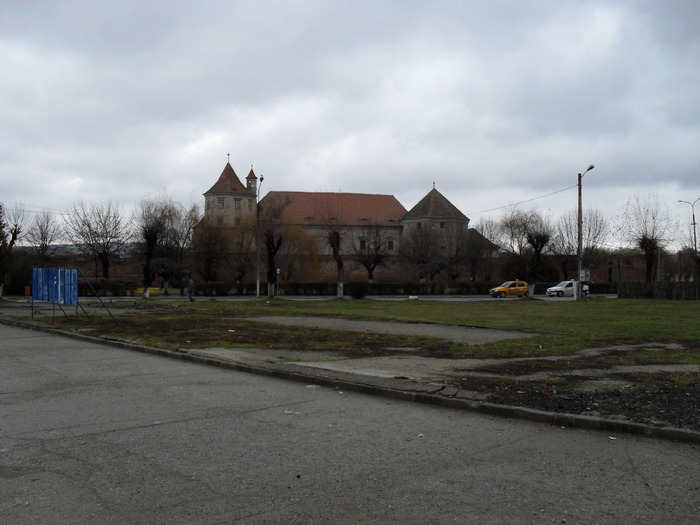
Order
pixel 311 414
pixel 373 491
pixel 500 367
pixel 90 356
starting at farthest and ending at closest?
1. pixel 90 356
2. pixel 500 367
3. pixel 311 414
4. pixel 373 491

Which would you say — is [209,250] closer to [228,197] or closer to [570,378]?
[228,197]

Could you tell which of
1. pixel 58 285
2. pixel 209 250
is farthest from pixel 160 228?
pixel 58 285

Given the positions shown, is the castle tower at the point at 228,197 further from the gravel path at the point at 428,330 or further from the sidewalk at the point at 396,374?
the sidewalk at the point at 396,374

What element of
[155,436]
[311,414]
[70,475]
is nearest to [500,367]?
[311,414]

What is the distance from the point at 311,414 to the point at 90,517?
3.64 metres

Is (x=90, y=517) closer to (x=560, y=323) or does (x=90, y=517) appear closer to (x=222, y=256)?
(x=560, y=323)

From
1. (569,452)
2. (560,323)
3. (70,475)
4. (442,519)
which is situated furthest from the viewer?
(560,323)

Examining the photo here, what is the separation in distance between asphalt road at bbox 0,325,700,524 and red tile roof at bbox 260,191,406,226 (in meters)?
92.7

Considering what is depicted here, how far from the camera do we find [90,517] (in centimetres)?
420

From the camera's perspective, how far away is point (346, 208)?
104688mm

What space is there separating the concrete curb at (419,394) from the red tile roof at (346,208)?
88973mm

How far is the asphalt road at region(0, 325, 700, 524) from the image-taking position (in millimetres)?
4340

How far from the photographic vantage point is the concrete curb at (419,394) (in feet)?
21.4

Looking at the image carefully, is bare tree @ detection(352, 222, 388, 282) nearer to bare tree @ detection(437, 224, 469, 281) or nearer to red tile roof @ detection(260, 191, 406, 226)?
bare tree @ detection(437, 224, 469, 281)
